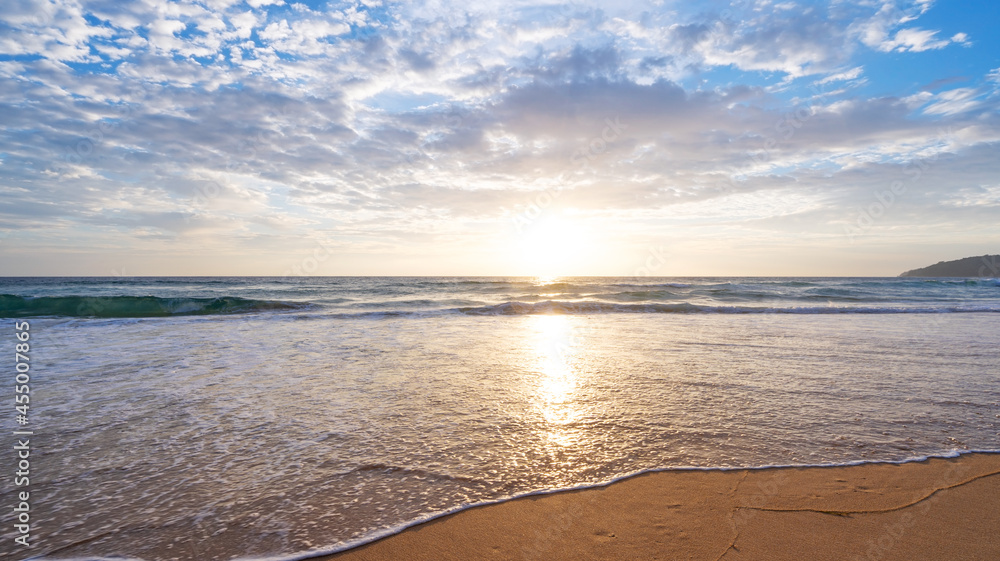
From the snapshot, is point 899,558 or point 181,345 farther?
point 181,345

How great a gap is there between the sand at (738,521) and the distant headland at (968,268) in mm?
128330

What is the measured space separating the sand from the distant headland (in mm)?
128330

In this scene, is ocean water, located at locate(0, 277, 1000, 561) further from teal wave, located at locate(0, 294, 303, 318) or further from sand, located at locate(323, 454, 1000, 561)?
teal wave, located at locate(0, 294, 303, 318)

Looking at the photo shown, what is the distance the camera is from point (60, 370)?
6863mm

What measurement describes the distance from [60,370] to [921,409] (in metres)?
11.1

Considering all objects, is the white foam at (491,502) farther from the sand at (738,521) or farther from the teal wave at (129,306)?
the teal wave at (129,306)

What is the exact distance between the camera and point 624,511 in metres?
2.78

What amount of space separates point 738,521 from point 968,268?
145290 millimetres

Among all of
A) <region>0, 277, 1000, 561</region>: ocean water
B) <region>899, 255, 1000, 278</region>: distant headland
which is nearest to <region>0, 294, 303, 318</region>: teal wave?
<region>0, 277, 1000, 561</region>: ocean water

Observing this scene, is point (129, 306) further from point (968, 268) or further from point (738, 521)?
point (968, 268)

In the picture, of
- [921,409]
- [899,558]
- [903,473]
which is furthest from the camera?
[921,409]

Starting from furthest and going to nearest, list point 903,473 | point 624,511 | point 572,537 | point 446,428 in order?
point 446,428, point 903,473, point 624,511, point 572,537

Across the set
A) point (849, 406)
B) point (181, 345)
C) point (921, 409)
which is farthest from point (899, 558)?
point (181, 345)

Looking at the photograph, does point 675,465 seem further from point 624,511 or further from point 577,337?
point 577,337
